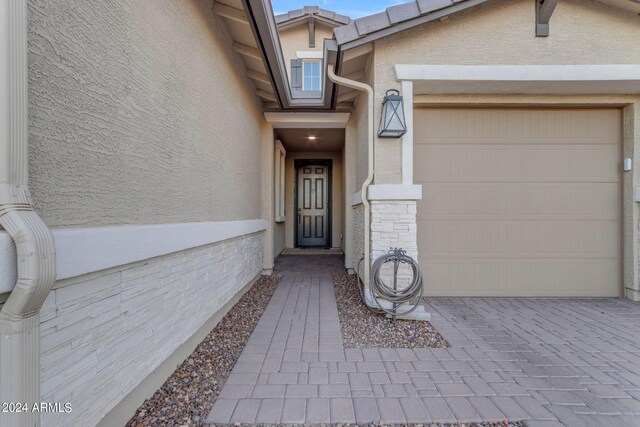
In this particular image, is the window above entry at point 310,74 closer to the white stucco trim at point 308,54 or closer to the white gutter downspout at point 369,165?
the white stucco trim at point 308,54

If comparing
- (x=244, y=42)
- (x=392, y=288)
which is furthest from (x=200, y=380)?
(x=244, y=42)

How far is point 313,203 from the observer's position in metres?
8.80

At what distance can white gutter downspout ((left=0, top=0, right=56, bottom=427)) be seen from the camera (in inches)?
39.8

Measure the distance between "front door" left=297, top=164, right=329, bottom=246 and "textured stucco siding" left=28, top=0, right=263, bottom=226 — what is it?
5.64m

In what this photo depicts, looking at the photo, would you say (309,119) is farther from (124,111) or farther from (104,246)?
(104,246)

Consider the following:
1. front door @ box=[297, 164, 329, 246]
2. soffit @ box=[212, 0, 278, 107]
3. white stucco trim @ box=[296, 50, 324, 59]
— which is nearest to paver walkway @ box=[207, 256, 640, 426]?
soffit @ box=[212, 0, 278, 107]

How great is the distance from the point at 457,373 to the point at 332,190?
6.73 m

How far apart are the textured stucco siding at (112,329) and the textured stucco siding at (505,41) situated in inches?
88.6

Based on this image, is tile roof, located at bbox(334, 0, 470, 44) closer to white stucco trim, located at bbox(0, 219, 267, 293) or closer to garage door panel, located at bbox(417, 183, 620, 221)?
garage door panel, located at bbox(417, 183, 620, 221)

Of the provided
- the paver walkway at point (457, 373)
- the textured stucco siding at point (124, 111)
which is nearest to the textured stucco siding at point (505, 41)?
the paver walkway at point (457, 373)

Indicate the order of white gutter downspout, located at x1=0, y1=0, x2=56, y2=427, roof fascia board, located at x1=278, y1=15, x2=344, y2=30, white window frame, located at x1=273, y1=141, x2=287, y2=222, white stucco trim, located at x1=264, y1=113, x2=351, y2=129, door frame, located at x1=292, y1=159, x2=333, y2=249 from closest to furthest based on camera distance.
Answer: white gutter downspout, located at x1=0, y1=0, x2=56, y2=427 → white stucco trim, located at x1=264, y1=113, x2=351, y2=129 → white window frame, located at x1=273, y1=141, x2=287, y2=222 → roof fascia board, located at x1=278, y1=15, x2=344, y2=30 → door frame, located at x1=292, y1=159, x2=333, y2=249

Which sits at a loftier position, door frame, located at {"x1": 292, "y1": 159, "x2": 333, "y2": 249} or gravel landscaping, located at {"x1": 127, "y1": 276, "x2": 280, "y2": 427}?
door frame, located at {"x1": 292, "y1": 159, "x2": 333, "y2": 249}

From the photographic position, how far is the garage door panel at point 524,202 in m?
3.95

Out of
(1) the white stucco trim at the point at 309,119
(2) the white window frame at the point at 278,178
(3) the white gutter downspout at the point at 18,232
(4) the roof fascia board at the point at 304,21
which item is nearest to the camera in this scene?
(3) the white gutter downspout at the point at 18,232
